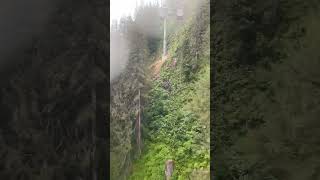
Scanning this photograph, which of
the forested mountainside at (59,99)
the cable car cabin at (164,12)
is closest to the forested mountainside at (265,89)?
the cable car cabin at (164,12)

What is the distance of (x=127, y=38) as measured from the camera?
2.27 m

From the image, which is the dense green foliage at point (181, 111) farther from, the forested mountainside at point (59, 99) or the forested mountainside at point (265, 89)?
the forested mountainside at point (59, 99)

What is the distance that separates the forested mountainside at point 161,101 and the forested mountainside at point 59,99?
0.10 meters

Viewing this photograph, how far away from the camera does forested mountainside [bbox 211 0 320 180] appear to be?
2.01 metres

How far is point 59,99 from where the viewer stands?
7.61ft

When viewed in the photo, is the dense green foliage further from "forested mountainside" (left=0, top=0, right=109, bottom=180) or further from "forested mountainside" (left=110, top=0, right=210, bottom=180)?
"forested mountainside" (left=0, top=0, right=109, bottom=180)

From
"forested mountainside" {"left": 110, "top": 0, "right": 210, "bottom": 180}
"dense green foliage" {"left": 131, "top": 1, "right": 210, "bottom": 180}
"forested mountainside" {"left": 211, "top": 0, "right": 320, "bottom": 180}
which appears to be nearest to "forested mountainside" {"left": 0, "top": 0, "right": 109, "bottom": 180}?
"forested mountainside" {"left": 110, "top": 0, "right": 210, "bottom": 180}

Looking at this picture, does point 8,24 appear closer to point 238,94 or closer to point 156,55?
point 156,55

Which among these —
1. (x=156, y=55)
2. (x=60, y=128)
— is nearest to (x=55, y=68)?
(x=60, y=128)

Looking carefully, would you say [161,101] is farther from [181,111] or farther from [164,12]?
[164,12]

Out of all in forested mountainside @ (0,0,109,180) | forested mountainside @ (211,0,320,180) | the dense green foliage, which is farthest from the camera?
forested mountainside @ (0,0,109,180)

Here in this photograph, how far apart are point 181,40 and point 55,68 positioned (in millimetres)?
642

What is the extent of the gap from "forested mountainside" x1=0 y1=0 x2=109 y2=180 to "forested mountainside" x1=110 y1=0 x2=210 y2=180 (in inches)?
3.8

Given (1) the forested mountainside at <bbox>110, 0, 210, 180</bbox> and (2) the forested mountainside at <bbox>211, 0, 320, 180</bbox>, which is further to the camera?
(1) the forested mountainside at <bbox>110, 0, 210, 180</bbox>
